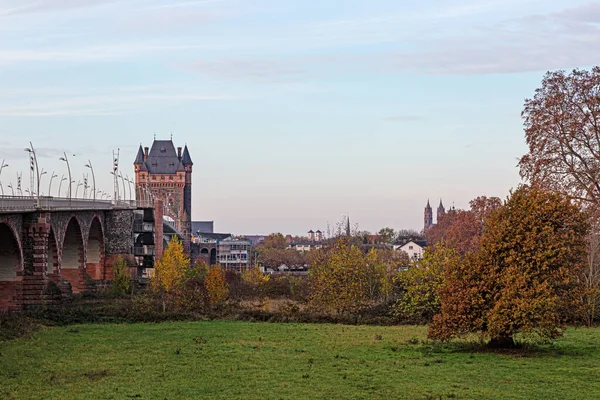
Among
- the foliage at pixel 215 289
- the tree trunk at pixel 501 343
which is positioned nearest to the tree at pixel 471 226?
the foliage at pixel 215 289

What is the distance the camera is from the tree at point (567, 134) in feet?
137

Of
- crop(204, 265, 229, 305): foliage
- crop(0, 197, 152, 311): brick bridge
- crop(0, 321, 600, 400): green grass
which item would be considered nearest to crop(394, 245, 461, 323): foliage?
crop(0, 321, 600, 400): green grass

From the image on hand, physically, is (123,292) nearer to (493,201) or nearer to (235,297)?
(235,297)

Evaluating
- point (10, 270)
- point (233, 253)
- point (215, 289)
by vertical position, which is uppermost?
point (233, 253)

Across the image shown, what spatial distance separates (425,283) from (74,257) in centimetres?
3747

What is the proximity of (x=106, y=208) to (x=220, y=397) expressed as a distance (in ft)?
193

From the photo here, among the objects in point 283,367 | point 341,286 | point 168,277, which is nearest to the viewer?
point 283,367

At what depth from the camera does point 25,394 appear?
75.6 feet

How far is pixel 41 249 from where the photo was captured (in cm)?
5222

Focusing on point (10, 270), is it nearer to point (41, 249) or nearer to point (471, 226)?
point (41, 249)

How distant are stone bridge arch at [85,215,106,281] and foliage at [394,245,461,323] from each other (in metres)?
42.6

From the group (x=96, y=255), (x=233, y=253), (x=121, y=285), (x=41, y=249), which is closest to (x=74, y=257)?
(x=121, y=285)

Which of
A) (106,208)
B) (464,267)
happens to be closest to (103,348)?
(464,267)

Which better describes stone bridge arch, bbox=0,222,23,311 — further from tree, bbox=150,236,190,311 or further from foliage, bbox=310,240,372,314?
foliage, bbox=310,240,372,314
